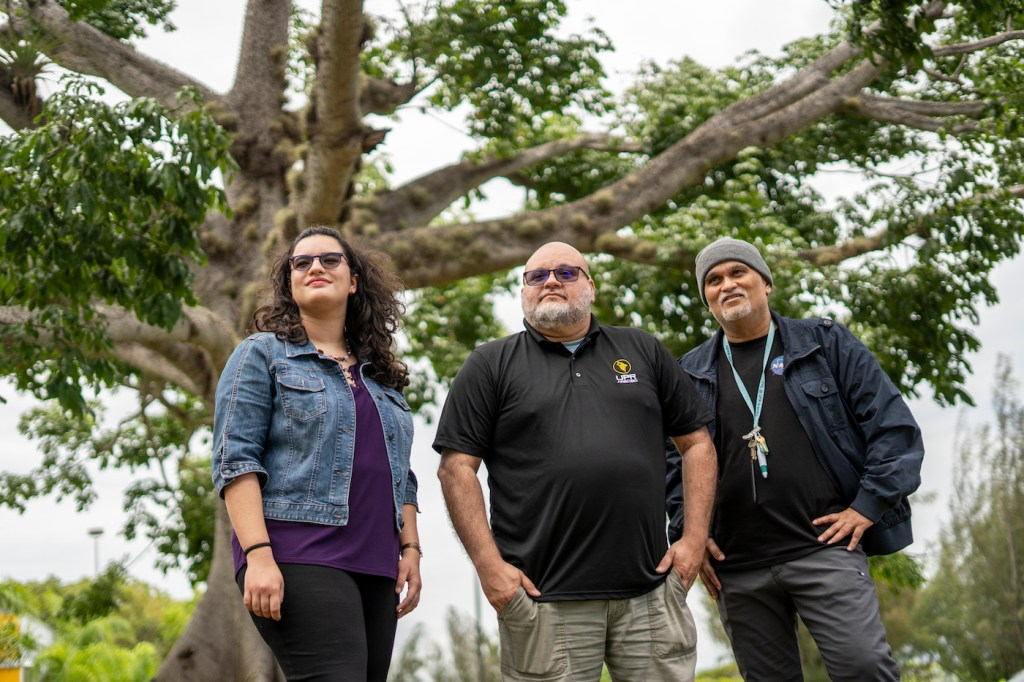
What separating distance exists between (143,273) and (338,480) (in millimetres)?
4931

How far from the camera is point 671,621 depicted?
3.65m

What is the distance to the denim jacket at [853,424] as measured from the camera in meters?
3.79

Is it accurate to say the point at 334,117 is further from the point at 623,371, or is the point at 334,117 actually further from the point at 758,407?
the point at 758,407

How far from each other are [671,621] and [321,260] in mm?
1711

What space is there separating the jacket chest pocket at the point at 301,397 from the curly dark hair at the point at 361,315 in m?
0.19

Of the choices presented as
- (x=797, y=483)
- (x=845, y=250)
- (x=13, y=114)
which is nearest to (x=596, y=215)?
(x=845, y=250)

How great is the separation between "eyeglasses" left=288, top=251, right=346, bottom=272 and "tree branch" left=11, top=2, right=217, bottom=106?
8329 millimetres

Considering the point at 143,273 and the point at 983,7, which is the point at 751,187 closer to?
the point at 983,7

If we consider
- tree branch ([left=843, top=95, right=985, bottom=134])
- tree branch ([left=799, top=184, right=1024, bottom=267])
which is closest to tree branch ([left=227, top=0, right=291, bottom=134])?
tree branch ([left=799, top=184, right=1024, bottom=267])

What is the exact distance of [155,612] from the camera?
2653 centimetres

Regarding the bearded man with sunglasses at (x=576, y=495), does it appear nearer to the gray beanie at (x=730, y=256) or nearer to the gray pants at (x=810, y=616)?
the gray pants at (x=810, y=616)

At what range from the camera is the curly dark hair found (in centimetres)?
357

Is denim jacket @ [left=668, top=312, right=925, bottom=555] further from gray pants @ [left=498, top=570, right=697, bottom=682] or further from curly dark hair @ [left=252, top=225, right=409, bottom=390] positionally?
curly dark hair @ [left=252, top=225, right=409, bottom=390]

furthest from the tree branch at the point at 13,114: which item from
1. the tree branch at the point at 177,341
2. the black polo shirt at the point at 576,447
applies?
the black polo shirt at the point at 576,447
